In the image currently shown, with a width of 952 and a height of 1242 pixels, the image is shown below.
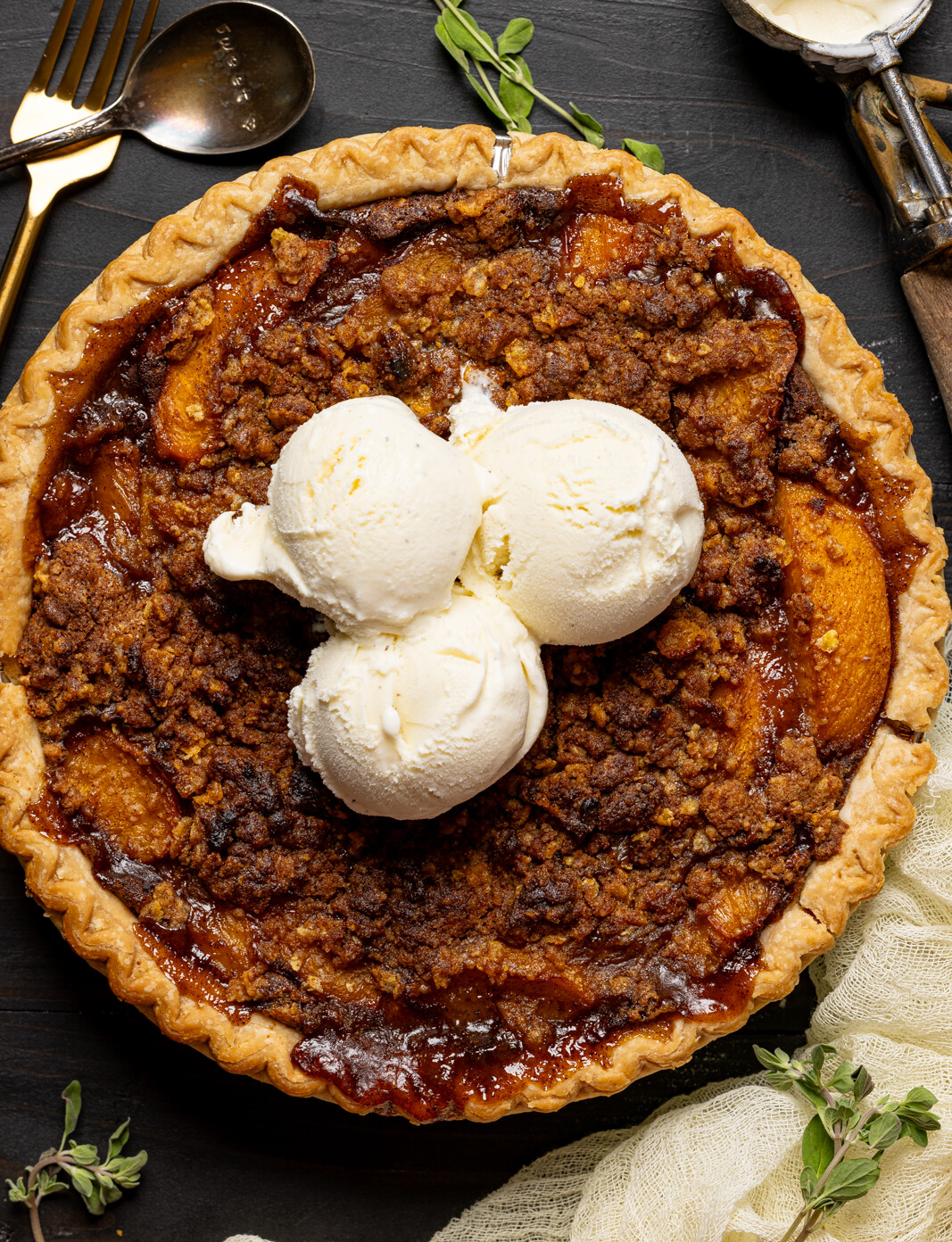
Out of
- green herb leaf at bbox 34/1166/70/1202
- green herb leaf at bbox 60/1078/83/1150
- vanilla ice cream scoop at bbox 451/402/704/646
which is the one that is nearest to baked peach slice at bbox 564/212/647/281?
vanilla ice cream scoop at bbox 451/402/704/646

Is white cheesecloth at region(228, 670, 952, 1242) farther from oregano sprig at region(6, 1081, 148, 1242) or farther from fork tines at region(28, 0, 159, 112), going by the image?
fork tines at region(28, 0, 159, 112)

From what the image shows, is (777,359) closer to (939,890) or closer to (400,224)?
(400,224)

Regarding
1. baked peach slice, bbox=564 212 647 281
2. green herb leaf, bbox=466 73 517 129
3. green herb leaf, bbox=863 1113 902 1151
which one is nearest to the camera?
green herb leaf, bbox=863 1113 902 1151

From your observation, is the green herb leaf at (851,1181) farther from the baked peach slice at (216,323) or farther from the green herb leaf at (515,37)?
the green herb leaf at (515,37)

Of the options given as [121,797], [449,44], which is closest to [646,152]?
[449,44]

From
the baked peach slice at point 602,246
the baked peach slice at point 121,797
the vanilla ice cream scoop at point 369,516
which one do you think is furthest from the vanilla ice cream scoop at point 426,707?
the baked peach slice at point 602,246

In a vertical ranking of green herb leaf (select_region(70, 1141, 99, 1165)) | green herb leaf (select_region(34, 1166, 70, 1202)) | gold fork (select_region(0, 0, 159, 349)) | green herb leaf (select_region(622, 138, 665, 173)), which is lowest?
green herb leaf (select_region(34, 1166, 70, 1202))

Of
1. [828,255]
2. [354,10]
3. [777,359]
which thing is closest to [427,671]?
[777,359]
